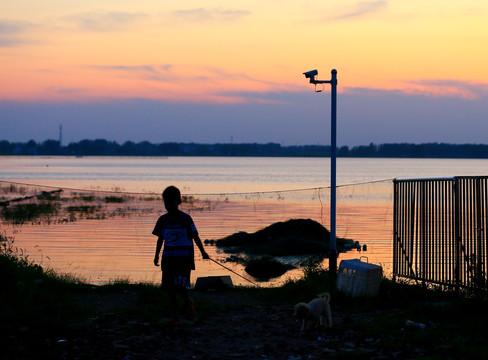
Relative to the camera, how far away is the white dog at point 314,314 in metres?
9.15

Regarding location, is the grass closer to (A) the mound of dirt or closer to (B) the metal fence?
(B) the metal fence

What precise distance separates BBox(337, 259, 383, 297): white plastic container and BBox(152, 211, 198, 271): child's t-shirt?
338cm

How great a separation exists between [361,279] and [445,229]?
1686mm

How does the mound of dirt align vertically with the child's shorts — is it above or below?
below

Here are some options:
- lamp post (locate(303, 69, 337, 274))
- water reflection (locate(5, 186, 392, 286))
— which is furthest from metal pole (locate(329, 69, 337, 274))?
water reflection (locate(5, 186, 392, 286))

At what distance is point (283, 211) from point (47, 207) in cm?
1557

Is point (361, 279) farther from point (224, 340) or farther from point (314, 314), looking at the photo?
point (224, 340)

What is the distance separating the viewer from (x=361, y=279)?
37.9ft

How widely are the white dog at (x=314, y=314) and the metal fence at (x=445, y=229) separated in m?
2.89

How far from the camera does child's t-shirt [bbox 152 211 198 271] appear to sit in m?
9.59

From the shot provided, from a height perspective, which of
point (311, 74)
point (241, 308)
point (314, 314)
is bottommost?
point (241, 308)

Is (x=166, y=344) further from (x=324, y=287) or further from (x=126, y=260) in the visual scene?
(x=126, y=260)

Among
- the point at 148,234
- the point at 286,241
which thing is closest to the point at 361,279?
the point at 286,241

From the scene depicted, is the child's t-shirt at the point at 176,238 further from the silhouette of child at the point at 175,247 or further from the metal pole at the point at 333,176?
the metal pole at the point at 333,176
